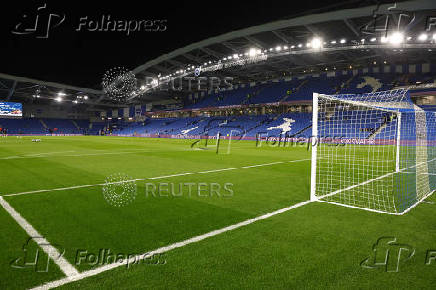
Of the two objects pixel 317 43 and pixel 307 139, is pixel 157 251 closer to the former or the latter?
pixel 307 139

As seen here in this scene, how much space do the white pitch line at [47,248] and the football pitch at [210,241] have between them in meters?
0.02

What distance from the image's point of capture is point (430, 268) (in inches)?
108

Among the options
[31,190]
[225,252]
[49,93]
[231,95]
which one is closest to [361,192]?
[225,252]

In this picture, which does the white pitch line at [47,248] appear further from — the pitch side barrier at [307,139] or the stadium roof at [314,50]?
the stadium roof at [314,50]

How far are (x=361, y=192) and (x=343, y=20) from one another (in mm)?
22994

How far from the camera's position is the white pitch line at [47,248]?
2.62 meters

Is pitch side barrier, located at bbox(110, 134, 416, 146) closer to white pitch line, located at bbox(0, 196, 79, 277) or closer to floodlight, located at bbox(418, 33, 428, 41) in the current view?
floodlight, located at bbox(418, 33, 428, 41)

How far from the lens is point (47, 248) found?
3074 mm

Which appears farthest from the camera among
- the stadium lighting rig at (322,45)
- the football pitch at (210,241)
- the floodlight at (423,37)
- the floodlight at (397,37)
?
the stadium lighting rig at (322,45)

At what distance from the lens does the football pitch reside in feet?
8.18

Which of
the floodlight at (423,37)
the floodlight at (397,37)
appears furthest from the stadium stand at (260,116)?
the floodlight at (423,37)

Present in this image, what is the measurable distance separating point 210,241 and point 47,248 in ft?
6.41

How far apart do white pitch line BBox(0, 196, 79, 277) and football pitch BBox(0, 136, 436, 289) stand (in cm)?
2

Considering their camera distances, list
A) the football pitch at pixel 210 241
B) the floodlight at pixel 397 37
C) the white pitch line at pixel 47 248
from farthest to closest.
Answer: the floodlight at pixel 397 37
the white pitch line at pixel 47 248
the football pitch at pixel 210 241
